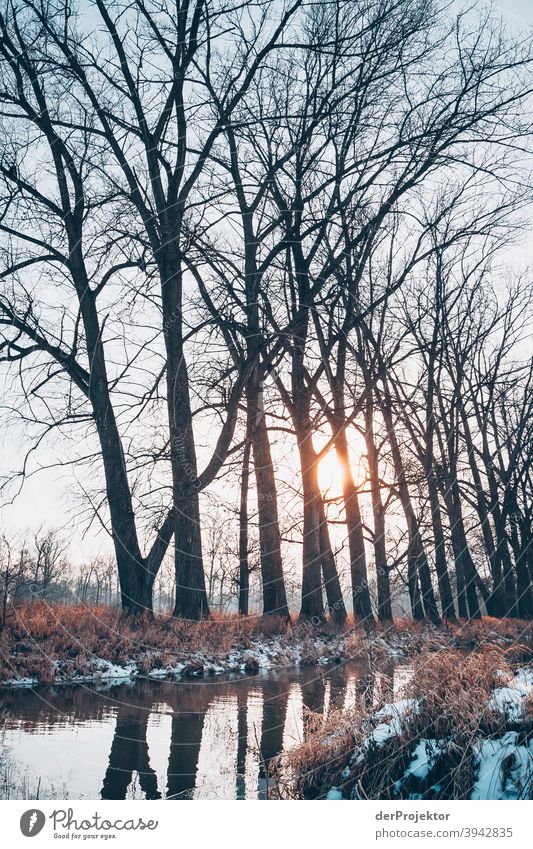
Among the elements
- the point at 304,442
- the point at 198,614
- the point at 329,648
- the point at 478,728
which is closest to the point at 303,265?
the point at 304,442

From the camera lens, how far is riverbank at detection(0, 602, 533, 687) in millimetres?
9984

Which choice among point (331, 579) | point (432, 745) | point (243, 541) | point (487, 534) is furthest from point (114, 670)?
point (487, 534)

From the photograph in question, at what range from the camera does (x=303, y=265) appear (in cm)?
1417

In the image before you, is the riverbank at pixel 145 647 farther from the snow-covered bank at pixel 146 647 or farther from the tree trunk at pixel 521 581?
the tree trunk at pixel 521 581

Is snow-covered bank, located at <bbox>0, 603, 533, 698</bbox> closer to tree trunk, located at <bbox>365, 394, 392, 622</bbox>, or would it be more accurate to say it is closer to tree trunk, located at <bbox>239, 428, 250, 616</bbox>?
tree trunk, located at <bbox>239, 428, 250, 616</bbox>

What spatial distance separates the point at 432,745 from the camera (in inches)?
194

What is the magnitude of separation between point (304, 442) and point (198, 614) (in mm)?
4248

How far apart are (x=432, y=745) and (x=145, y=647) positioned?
7.46 meters

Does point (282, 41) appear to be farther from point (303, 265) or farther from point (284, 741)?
point (284, 741)

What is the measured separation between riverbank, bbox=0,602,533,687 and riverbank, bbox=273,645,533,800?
1.17m

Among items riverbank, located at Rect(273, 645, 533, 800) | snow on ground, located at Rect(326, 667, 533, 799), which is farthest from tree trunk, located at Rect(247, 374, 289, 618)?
snow on ground, located at Rect(326, 667, 533, 799)

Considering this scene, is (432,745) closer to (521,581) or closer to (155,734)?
(155,734)

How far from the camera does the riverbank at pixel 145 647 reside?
9984mm

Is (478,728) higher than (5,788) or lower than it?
higher
